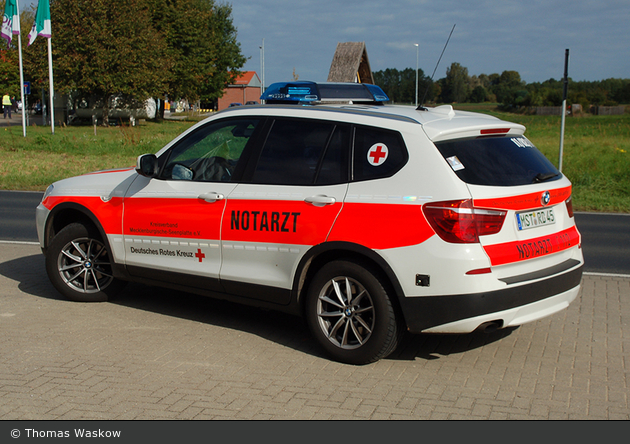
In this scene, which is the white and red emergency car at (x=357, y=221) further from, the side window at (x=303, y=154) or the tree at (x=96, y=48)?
the tree at (x=96, y=48)

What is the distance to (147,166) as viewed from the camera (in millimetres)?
5465

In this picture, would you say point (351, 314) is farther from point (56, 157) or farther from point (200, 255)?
point (56, 157)

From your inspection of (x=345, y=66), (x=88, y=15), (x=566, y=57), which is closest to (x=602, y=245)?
(x=566, y=57)

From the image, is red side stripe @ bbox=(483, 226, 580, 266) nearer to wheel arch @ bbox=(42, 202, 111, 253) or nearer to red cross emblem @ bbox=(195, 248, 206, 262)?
red cross emblem @ bbox=(195, 248, 206, 262)

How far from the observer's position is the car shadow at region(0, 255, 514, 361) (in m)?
5.05

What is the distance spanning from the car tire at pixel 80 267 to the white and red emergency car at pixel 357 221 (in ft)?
1.21

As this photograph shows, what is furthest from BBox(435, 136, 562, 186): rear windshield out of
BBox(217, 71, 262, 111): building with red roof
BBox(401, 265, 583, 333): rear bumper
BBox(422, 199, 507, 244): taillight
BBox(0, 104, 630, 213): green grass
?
BBox(217, 71, 262, 111): building with red roof

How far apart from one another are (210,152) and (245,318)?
1.54 metres

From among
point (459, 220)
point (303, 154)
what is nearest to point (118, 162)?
point (303, 154)

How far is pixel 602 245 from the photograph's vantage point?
9.66m

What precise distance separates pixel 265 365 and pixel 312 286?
0.67 metres

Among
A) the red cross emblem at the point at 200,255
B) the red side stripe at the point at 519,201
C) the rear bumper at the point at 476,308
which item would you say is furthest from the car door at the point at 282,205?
the red side stripe at the point at 519,201

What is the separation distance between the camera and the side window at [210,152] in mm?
5273

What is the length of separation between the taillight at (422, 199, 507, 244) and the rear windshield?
8.2 inches
